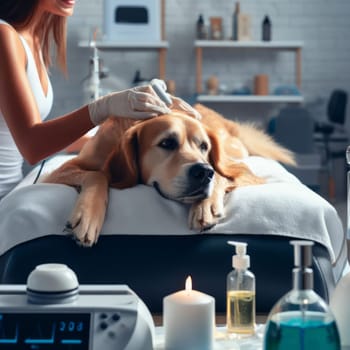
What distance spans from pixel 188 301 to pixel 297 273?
0.61ft

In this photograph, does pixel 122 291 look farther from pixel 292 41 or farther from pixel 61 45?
pixel 292 41

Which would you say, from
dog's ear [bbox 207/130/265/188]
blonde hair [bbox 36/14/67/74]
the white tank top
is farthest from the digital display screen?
blonde hair [bbox 36/14/67/74]

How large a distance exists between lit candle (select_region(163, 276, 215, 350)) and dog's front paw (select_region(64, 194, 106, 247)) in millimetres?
521

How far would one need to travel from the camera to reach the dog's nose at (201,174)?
5.28ft

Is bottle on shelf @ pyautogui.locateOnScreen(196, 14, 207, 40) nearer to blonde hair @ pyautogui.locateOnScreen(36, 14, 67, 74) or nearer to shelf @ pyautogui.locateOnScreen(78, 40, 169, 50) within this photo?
shelf @ pyautogui.locateOnScreen(78, 40, 169, 50)

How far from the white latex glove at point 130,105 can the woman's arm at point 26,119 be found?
1.6 inches

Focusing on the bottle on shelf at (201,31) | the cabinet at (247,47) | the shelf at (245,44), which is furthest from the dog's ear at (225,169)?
the bottle on shelf at (201,31)

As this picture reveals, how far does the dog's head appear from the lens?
5.37 feet

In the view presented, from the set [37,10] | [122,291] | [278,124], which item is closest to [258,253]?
[122,291]

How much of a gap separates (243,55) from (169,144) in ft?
16.1

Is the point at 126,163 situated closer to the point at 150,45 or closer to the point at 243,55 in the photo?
the point at 150,45

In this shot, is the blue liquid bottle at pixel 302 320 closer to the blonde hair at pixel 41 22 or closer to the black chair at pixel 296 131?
the blonde hair at pixel 41 22

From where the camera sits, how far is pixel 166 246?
1.56m

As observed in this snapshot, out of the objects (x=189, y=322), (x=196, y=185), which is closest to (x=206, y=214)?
(x=196, y=185)
